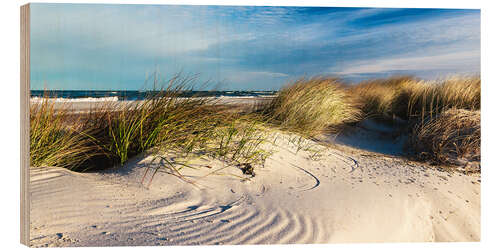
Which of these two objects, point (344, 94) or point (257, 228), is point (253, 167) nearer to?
point (257, 228)

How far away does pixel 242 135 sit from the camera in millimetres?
2631

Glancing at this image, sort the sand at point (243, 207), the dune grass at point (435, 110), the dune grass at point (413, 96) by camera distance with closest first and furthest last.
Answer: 1. the sand at point (243, 207)
2. the dune grass at point (435, 110)
3. the dune grass at point (413, 96)

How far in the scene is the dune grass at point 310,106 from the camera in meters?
3.57

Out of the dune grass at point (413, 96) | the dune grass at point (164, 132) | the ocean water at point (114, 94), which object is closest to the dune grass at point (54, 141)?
the dune grass at point (164, 132)

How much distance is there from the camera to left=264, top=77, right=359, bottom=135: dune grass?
3.57 meters

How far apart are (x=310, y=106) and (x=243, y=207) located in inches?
87.0

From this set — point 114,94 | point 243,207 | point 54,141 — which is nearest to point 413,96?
point 243,207

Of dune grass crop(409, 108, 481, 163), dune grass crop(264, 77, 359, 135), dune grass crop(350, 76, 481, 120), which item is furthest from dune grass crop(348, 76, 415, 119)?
dune grass crop(409, 108, 481, 163)

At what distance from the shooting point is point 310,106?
3803 millimetres

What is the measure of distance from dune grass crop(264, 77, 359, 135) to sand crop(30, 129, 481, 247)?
1.02 m

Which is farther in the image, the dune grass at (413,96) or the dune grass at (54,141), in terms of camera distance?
the dune grass at (413,96)

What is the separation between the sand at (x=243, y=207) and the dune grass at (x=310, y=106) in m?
1.02

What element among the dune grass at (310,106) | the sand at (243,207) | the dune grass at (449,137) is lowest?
the sand at (243,207)

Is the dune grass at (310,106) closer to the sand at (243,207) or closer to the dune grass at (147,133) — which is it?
the dune grass at (147,133)
